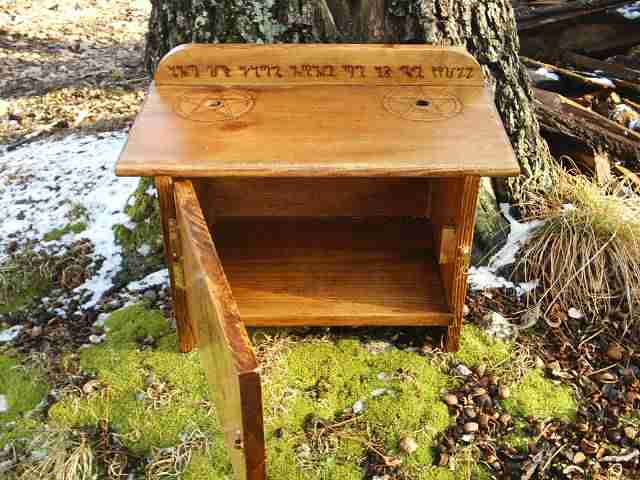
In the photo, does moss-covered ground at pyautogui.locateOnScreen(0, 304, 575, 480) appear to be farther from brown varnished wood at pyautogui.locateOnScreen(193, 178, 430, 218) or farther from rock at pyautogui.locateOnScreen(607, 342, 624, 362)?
brown varnished wood at pyautogui.locateOnScreen(193, 178, 430, 218)

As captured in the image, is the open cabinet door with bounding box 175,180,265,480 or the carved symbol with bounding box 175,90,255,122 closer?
the open cabinet door with bounding box 175,180,265,480

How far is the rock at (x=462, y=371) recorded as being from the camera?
2127 mm

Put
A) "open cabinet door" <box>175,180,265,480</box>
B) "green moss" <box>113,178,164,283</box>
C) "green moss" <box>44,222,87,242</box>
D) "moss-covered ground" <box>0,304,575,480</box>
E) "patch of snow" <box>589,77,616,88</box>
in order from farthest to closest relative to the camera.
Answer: "patch of snow" <box>589,77,616,88</box> < "green moss" <box>44,222,87,242</box> < "green moss" <box>113,178,164,283</box> < "moss-covered ground" <box>0,304,575,480</box> < "open cabinet door" <box>175,180,265,480</box>

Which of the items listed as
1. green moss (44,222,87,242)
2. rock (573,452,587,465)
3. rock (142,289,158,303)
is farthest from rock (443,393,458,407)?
green moss (44,222,87,242)

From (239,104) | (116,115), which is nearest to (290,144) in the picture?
(239,104)

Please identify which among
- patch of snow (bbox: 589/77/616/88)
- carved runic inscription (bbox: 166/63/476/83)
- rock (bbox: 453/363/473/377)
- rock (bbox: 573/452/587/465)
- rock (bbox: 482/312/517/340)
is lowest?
rock (bbox: 573/452/587/465)

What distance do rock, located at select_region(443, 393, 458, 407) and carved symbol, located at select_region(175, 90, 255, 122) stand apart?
108cm

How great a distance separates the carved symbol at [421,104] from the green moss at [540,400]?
0.90 m

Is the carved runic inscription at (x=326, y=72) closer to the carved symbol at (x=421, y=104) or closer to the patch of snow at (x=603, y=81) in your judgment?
the carved symbol at (x=421, y=104)

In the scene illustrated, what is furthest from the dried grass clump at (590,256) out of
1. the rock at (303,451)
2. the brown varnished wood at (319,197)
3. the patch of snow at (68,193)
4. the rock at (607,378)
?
the patch of snow at (68,193)

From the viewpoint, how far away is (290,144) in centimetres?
178

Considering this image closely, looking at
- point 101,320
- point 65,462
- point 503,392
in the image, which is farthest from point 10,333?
point 503,392

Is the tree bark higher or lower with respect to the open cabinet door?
higher

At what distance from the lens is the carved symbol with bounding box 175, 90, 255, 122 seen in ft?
6.24
